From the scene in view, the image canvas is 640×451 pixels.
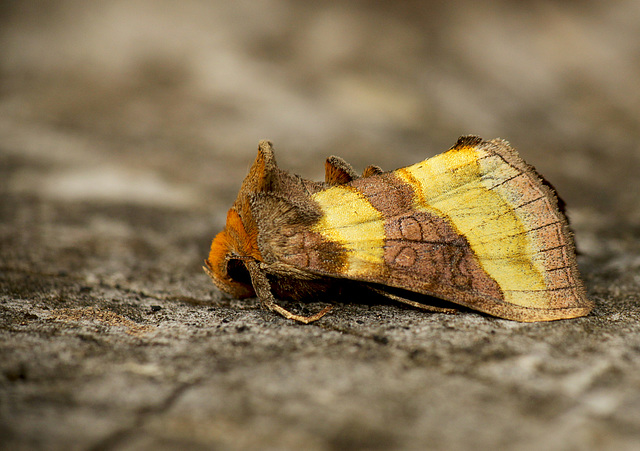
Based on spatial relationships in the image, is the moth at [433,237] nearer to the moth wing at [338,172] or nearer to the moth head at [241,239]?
the moth head at [241,239]

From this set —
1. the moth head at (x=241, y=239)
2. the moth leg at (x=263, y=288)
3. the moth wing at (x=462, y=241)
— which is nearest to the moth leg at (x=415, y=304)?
the moth wing at (x=462, y=241)

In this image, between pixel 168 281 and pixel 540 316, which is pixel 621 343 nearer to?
pixel 540 316

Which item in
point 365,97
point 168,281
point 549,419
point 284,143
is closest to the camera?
point 549,419

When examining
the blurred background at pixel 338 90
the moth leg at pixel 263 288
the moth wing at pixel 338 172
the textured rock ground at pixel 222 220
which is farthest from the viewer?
the blurred background at pixel 338 90

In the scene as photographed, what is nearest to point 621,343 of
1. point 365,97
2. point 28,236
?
point 28,236

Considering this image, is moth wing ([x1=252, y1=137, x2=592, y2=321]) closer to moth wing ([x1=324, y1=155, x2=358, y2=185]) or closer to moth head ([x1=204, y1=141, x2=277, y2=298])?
moth head ([x1=204, y1=141, x2=277, y2=298])
